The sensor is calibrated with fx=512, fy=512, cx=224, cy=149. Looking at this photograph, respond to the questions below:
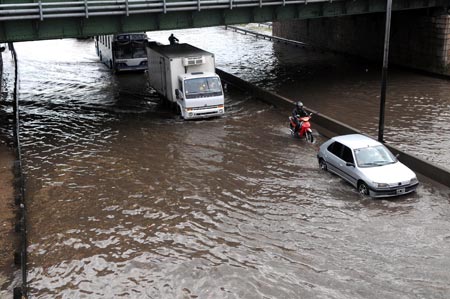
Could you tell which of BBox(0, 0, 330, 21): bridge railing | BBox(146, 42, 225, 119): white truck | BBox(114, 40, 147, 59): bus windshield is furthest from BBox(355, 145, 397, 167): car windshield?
BBox(114, 40, 147, 59): bus windshield

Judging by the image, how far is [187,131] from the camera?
20984 millimetres

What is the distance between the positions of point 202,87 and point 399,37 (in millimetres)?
17462

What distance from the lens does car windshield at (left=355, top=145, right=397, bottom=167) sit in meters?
14.4

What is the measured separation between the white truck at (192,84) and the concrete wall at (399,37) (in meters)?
15.2

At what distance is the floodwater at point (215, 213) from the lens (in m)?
10.2

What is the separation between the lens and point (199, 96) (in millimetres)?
22156

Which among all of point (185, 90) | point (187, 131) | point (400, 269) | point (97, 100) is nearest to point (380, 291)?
point (400, 269)

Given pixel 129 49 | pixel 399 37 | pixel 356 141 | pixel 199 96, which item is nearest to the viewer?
pixel 356 141

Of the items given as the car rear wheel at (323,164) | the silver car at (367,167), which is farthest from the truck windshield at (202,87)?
the silver car at (367,167)

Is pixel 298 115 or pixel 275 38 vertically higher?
pixel 275 38

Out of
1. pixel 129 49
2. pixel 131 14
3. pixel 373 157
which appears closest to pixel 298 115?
pixel 373 157

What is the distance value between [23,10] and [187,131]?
7.60 m

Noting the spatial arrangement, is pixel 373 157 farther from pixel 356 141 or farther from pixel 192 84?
pixel 192 84

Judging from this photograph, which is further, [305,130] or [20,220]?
[305,130]
